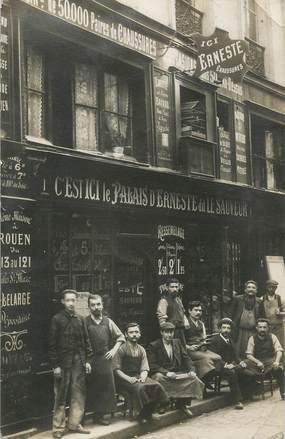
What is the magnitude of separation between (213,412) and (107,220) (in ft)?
10.2

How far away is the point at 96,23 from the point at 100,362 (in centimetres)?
462

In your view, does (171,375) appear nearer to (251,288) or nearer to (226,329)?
(226,329)

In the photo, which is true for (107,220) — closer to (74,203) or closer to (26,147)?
(74,203)

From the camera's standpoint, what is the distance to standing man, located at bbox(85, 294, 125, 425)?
23.7 ft

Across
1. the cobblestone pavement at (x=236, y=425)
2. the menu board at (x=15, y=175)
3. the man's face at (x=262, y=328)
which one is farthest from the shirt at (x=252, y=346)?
the menu board at (x=15, y=175)

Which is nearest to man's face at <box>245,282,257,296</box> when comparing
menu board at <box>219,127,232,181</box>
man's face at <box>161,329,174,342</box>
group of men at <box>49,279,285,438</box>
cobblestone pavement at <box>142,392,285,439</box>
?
group of men at <box>49,279,285,438</box>

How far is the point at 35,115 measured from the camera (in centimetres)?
775

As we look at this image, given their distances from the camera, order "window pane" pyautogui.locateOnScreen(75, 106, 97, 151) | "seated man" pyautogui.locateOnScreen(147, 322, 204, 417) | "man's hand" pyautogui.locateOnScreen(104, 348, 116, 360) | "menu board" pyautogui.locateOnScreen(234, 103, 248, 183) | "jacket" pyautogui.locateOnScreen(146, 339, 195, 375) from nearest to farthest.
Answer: "man's hand" pyautogui.locateOnScreen(104, 348, 116, 360)
"seated man" pyautogui.locateOnScreen(147, 322, 204, 417)
"jacket" pyautogui.locateOnScreen(146, 339, 195, 375)
"window pane" pyautogui.locateOnScreen(75, 106, 97, 151)
"menu board" pyautogui.locateOnScreen(234, 103, 248, 183)

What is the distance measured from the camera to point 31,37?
25.1 ft

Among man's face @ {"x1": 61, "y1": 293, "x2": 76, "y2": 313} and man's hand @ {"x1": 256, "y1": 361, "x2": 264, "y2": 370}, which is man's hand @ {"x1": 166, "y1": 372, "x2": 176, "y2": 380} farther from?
man's hand @ {"x1": 256, "y1": 361, "x2": 264, "y2": 370}

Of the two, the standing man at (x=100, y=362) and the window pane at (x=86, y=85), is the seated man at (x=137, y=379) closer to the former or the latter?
the standing man at (x=100, y=362)

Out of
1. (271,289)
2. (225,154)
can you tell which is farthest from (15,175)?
(225,154)

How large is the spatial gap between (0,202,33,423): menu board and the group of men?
335mm

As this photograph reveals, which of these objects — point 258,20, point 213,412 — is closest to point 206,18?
point 258,20
